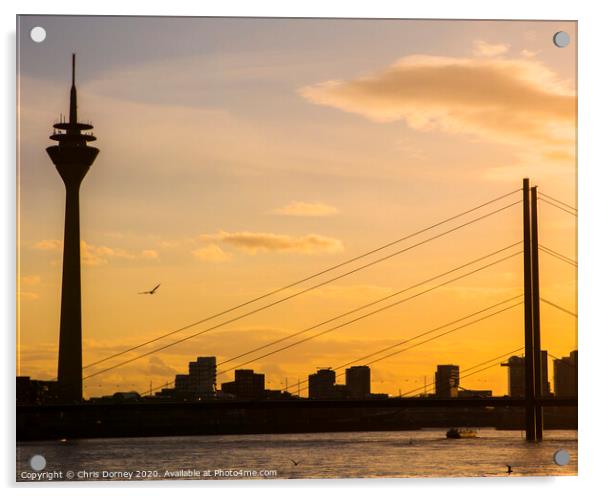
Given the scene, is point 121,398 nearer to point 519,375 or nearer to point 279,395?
point 279,395

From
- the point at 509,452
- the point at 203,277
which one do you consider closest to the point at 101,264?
the point at 203,277

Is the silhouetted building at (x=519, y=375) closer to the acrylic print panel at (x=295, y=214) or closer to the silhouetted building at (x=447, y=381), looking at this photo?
the acrylic print panel at (x=295, y=214)

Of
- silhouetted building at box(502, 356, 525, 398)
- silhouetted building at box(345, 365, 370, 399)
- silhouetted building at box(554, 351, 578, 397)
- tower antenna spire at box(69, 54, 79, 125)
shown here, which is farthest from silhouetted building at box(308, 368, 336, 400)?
tower antenna spire at box(69, 54, 79, 125)

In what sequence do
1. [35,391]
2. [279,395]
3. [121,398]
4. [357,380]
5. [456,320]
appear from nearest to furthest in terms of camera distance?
[35,391]
[456,320]
[121,398]
[357,380]
[279,395]

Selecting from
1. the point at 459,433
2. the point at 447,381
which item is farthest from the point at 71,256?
the point at 459,433

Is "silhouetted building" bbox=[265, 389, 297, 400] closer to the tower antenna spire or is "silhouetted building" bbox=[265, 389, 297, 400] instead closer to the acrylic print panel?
the acrylic print panel

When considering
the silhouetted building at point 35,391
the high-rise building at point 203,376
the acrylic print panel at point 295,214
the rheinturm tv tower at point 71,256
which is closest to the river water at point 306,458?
the acrylic print panel at point 295,214
